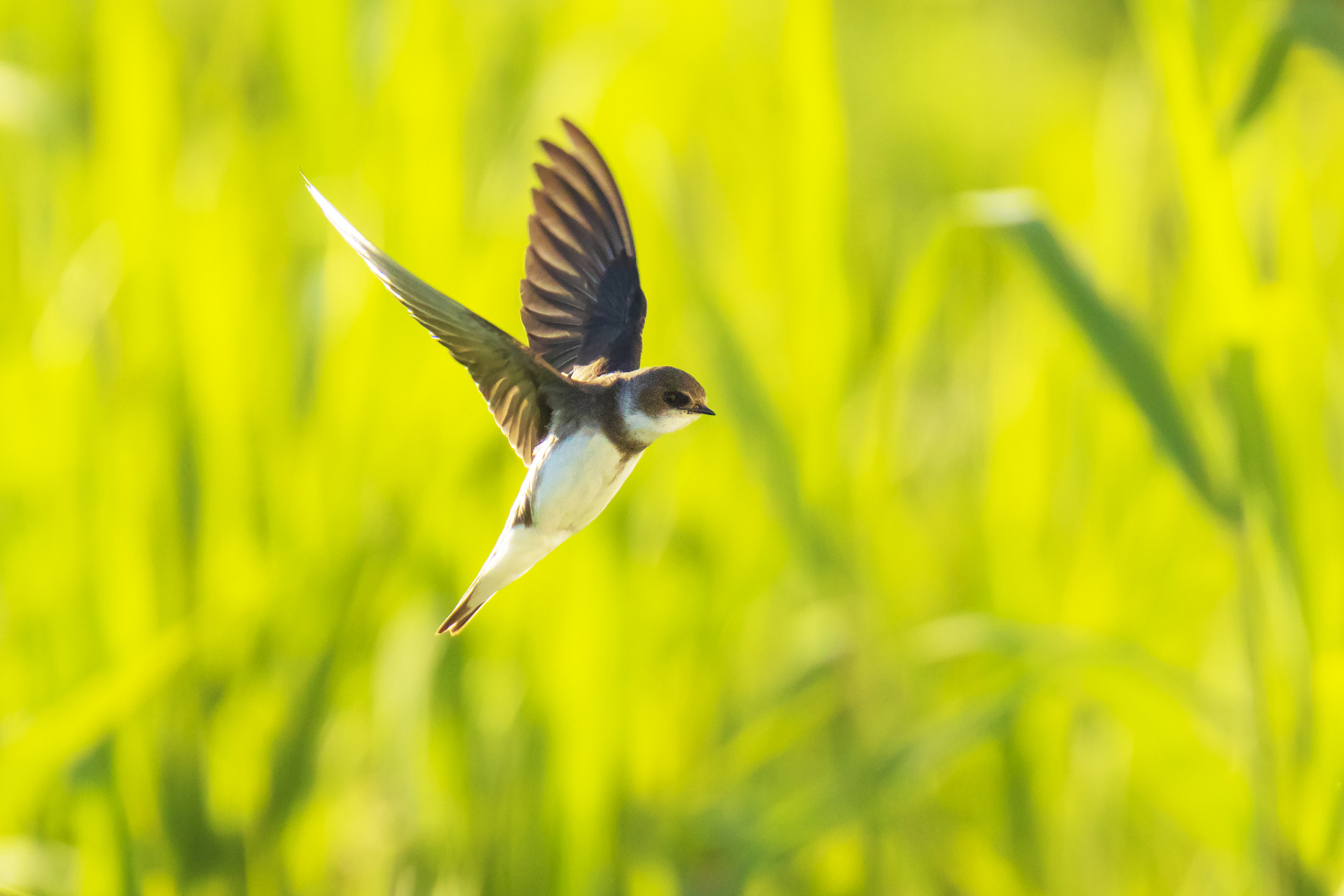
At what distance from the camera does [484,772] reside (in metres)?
0.59

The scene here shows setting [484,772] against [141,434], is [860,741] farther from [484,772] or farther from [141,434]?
[141,434]

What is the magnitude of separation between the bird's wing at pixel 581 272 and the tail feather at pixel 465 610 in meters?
0.06

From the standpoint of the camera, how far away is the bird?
0.51 feet

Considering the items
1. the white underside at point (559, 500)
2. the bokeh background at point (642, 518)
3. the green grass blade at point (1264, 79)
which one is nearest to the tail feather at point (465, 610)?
the white underside at point (559, 500)

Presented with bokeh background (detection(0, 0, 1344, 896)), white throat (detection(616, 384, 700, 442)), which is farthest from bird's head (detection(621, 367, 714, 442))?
bokeh background (detection(0, 0, 1344, 896))

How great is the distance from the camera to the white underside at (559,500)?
0.16 metres

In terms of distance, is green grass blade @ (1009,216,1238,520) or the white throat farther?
green grass blade @ (1009,216,1238,520)

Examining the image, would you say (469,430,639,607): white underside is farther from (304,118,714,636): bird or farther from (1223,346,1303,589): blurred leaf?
(1223,346,1303,589): blurred leaf

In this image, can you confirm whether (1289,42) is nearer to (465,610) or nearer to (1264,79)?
(1264,79)

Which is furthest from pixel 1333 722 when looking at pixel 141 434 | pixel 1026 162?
pixel 1026 162

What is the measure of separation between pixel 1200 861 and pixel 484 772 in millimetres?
480

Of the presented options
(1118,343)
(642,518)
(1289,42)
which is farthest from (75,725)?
(1289,42)

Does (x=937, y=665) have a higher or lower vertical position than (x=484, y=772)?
lower

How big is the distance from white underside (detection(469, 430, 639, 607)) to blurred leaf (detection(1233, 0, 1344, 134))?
0.37m
